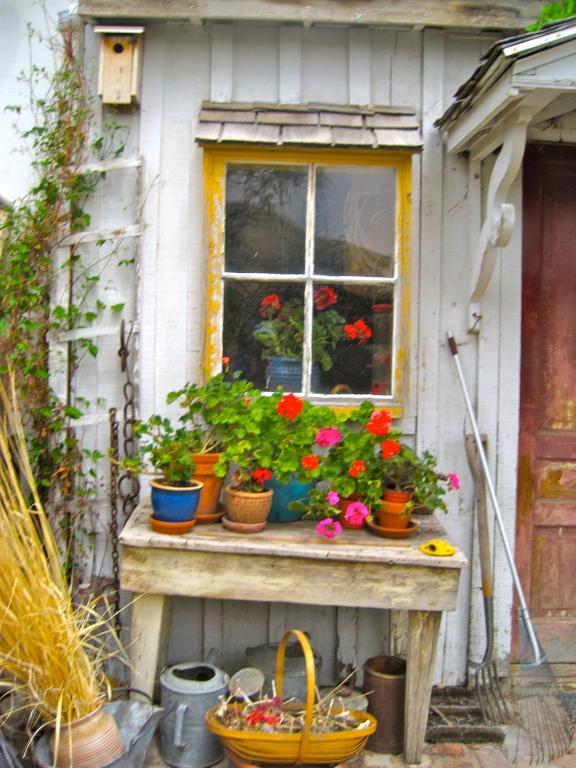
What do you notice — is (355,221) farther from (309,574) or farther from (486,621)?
(486,621)

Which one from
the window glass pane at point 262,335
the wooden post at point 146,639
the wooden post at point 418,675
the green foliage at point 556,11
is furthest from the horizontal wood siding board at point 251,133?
the wooden post at point 418,675

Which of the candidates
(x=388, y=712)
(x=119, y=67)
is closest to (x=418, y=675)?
(x=388, y=712)

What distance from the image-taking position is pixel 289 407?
2781 millimetres

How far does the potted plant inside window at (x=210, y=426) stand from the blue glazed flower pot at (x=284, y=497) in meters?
0.22

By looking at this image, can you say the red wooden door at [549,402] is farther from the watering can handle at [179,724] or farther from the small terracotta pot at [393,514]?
the watering can handle at [179,724]

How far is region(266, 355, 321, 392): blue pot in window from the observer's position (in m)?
3.28

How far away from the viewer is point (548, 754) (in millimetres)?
2879

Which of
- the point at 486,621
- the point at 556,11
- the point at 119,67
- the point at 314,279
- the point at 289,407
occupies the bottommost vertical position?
the point at 486,621

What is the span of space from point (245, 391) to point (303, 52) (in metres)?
1.57

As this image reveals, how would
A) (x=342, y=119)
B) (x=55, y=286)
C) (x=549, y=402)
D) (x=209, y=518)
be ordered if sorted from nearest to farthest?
(x=209, y=518)
(x=342, y=119)
(x=55, y=286)
(x=549, y=402)

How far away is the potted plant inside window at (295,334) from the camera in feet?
10.7

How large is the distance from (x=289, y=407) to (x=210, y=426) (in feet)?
1.41

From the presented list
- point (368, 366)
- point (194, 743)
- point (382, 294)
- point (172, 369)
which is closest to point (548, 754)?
point (194, 743)

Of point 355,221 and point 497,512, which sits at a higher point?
point 355,221
